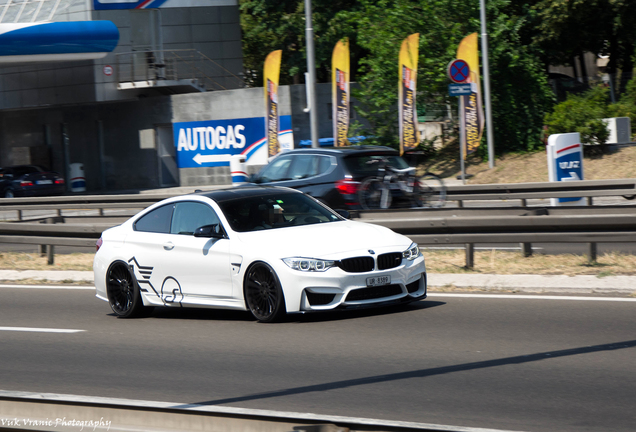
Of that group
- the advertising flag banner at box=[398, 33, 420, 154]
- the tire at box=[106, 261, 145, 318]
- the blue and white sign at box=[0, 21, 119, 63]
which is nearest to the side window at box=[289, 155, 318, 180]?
the tire at box=[106, 261, 145, 318]

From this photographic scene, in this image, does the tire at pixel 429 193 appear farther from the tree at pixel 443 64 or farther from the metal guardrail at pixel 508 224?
the tree at pixel 443 64

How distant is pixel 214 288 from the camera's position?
9.03m

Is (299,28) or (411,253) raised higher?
(299,28)

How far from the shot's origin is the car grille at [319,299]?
329 inches

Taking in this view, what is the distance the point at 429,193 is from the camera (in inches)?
651

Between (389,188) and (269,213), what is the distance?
6.19 meters

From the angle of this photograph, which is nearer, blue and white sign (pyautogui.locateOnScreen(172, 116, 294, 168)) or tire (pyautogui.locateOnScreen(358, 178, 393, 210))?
tire (pyautogui.locateOnScreen(358, 178, 393, 210))

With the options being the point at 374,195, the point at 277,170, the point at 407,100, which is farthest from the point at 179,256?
the point at 407,100

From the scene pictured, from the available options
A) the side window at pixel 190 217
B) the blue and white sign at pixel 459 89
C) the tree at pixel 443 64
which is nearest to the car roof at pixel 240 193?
the side window at pixel 190 217

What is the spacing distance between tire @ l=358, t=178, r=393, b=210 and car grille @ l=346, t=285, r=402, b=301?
20.4 feet

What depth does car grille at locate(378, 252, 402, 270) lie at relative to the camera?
849 cm

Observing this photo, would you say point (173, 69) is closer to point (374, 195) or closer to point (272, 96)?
point (272, 96)

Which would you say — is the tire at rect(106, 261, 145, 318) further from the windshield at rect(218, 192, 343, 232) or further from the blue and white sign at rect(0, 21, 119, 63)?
the blue and white sign at rect(0, 21, 119, 63)

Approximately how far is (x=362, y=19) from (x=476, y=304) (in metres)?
24.8
